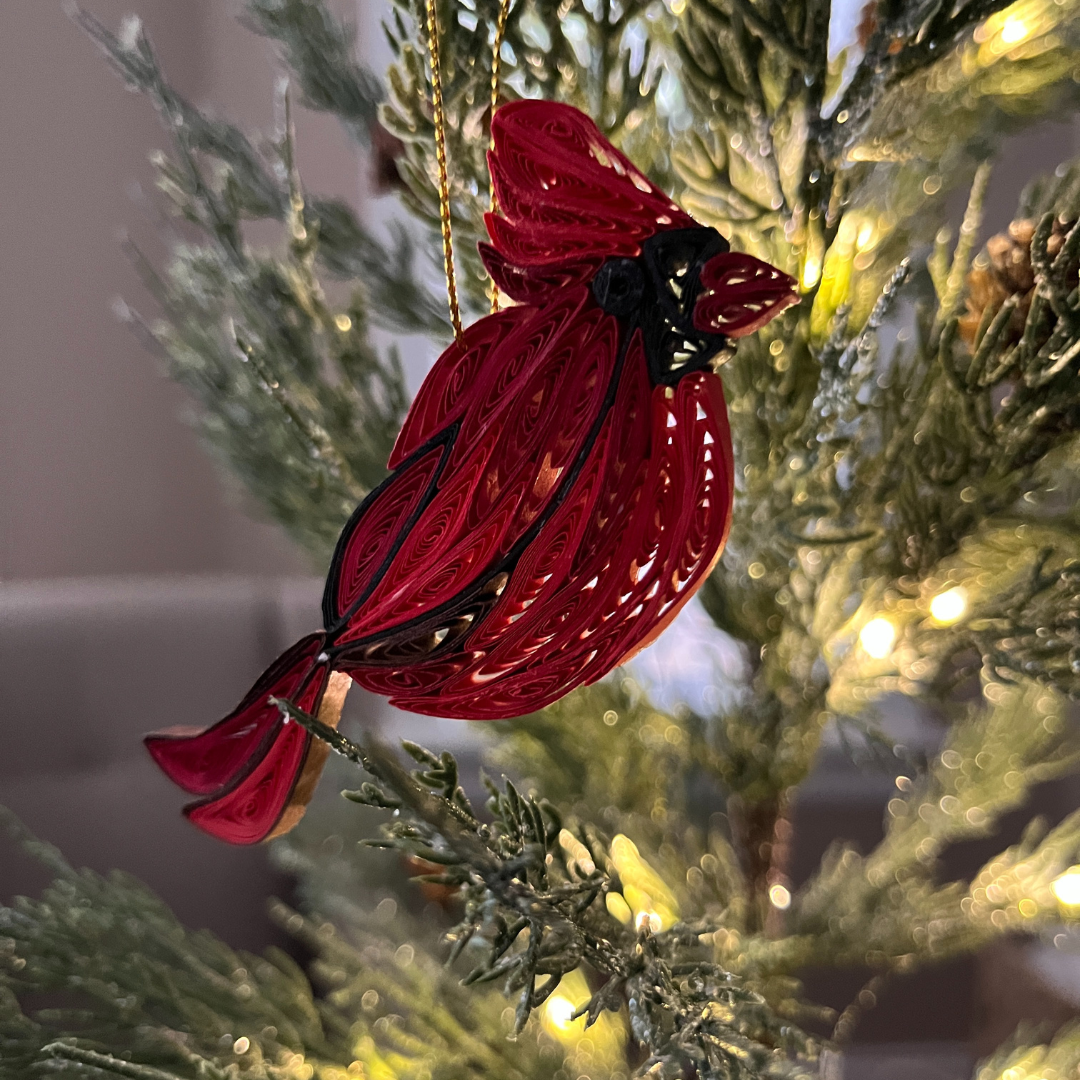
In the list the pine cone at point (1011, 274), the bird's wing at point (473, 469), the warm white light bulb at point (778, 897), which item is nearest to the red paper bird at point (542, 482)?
the bird's wing at point (473, 469)

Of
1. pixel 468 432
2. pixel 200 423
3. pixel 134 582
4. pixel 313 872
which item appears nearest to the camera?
pixel 468 432

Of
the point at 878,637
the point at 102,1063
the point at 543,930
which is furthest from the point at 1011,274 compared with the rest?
the point at 102,1063

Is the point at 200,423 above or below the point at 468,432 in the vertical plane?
above

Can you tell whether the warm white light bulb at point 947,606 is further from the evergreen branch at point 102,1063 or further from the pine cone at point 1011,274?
the evergreen branch at point 102,1063

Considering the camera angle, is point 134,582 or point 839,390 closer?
point 839,390

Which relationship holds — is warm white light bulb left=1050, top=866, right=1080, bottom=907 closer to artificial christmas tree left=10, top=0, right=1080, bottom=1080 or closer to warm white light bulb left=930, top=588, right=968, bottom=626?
artificial christmas tree left=10, top=0, right=1080, bottom=1080

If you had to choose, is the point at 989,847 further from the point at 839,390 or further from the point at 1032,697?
the point at 839,390

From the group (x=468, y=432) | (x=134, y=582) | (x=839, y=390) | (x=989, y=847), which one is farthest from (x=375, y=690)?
(x=989, y=847)
